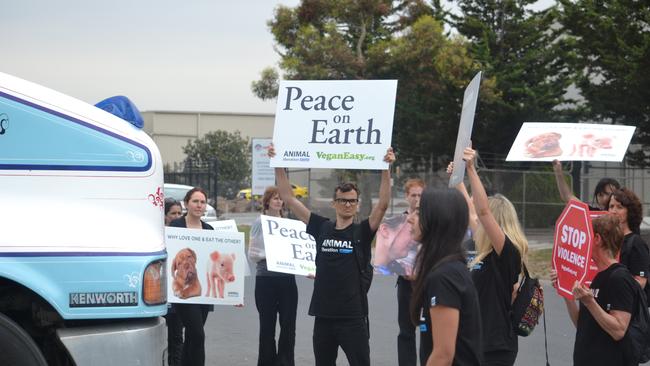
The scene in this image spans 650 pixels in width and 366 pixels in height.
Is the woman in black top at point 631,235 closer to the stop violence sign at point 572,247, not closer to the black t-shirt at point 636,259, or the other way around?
the black t-shirt at point 636,259

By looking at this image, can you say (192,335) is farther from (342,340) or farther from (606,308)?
(606,308)

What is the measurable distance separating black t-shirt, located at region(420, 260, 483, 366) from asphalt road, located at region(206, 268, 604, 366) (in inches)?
220

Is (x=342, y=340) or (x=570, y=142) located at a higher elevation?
(x=570, y=142)

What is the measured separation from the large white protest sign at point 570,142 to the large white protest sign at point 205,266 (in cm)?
277

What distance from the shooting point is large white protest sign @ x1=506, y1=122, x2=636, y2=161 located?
704 cm

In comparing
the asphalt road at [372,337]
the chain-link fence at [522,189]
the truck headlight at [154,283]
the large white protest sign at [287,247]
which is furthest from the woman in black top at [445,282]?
the chain-link fence at [522,189]

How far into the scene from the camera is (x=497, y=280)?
5.43m

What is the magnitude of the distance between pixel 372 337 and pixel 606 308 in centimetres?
594

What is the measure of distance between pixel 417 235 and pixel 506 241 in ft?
4.52

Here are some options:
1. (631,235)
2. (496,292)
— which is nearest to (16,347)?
(496,292)

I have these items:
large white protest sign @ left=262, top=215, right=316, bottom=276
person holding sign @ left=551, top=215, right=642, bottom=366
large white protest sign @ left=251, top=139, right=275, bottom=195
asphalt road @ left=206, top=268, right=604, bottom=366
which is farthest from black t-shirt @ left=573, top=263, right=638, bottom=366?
large white protest sign @ left=251, top=139, right=275, bottom=195

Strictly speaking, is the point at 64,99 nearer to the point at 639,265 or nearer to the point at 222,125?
the point at 639,265

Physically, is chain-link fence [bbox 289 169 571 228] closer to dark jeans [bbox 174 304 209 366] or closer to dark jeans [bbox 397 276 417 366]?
dark jeans [bbox 397 276 417 366]

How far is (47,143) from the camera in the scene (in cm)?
494
